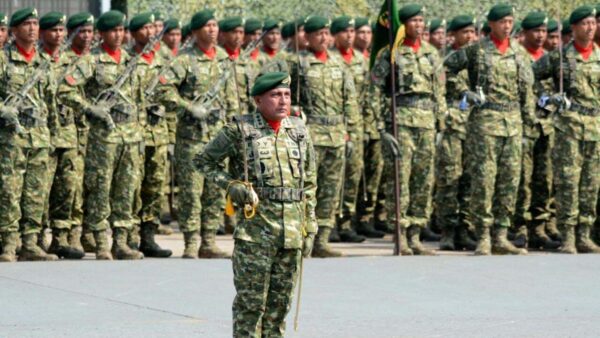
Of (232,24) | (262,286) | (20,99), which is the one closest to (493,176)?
(232,24)

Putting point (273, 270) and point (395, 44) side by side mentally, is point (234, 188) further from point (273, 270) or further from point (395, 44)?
point (395, 44)

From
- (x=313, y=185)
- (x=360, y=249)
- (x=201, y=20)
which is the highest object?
(x=201, y=20)

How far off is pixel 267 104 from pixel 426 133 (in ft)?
20.6

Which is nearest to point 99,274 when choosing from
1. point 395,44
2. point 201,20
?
point 201,20

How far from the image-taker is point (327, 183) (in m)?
15.7

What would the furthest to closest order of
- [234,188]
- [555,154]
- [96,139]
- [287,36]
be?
[287,36], [555,154], [96,139], [234,188]

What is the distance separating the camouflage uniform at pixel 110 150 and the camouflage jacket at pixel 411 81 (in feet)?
7.50

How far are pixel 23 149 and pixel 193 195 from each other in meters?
1.57

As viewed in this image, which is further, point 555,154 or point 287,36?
point 287,36

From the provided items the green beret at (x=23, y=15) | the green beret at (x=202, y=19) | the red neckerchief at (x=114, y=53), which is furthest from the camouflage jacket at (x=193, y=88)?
the green beret at (x=23, y=15)

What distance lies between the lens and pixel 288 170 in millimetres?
9680

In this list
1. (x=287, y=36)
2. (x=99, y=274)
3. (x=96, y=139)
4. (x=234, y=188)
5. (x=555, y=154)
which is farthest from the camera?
(x=287, y=36)

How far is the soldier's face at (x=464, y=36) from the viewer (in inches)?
699

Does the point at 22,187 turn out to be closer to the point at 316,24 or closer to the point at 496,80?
the point at 316,24
